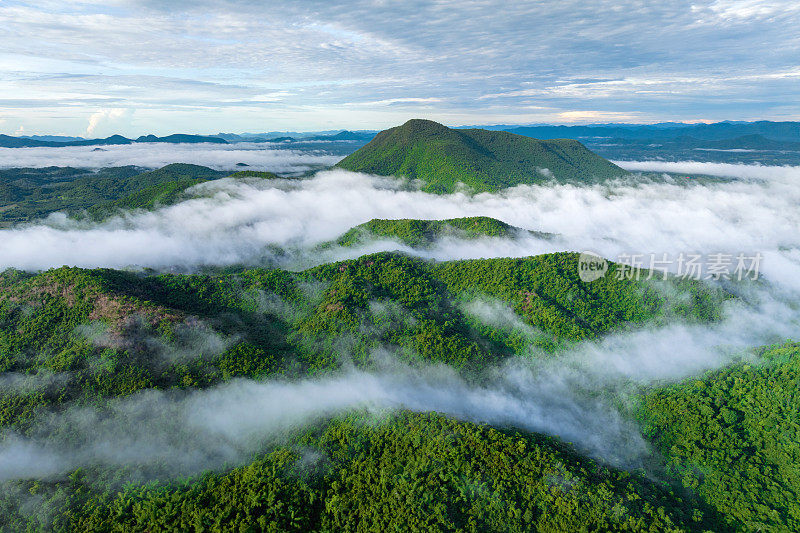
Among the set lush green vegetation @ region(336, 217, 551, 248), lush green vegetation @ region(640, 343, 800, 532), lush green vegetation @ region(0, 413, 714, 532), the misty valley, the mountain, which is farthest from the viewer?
the mountain

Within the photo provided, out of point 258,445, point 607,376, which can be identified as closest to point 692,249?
point 607,376

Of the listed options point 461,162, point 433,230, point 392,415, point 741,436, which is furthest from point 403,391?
point 461,162

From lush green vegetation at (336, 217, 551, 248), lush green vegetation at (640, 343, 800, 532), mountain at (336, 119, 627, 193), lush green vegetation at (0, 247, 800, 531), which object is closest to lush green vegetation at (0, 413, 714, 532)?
lush green vegetation at (0, 247, 800, 531)

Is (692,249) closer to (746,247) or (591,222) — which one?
(746,247)

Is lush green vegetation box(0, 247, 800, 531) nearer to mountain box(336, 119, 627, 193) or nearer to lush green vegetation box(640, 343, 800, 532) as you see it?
lush green vegetation box(640, 343, 800, 532)

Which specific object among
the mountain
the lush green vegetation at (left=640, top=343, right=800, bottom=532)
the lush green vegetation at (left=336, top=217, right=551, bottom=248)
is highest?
the mountain

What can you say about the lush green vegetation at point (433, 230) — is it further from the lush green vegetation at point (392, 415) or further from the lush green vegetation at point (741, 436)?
the lush green vegetation at point (741, 436)

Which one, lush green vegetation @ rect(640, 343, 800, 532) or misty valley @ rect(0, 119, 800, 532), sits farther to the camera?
lush green vegetation @ rect(640, 343, 800, 532)
